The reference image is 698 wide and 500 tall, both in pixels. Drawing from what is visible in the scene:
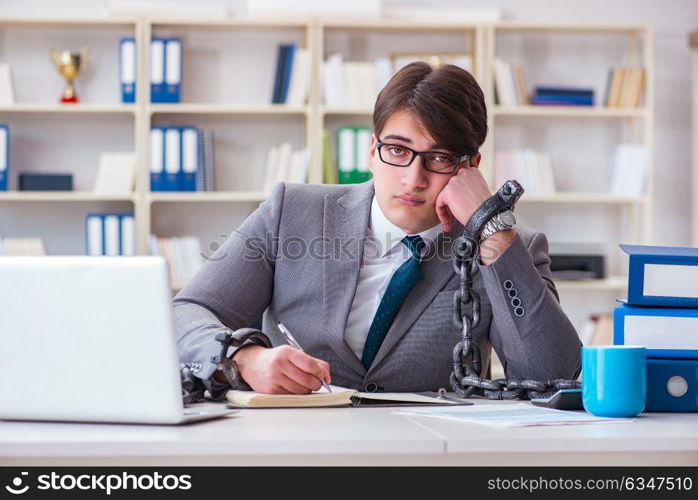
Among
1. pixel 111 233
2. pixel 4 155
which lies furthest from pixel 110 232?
pixel 4 155

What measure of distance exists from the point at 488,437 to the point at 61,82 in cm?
373

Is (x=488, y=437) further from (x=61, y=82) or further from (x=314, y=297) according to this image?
(x=61, y=82)

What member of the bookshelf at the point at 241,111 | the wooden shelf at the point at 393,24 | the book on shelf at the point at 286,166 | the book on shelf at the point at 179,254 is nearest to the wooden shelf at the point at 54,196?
the bookshelf at the point at 241,111

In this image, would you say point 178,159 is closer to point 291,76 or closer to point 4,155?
point 291,76

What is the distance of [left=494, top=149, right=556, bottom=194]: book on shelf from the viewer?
4258 mm

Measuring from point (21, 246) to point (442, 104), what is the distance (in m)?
2.95

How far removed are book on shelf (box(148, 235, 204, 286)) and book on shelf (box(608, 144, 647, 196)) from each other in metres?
2.03

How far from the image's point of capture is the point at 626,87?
4312 mm

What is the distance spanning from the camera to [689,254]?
140cm

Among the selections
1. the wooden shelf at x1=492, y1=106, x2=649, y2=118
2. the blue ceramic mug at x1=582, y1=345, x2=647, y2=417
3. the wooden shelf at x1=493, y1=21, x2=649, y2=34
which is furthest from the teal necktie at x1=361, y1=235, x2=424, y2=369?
the wooden shelf at x1=493, y1=21, x2=649, y2=34

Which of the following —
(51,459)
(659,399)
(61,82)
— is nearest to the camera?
(51,459)

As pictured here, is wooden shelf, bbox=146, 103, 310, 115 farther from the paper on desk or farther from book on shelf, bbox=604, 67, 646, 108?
the paper on desk

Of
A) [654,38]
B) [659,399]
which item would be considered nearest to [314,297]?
[659,399]
